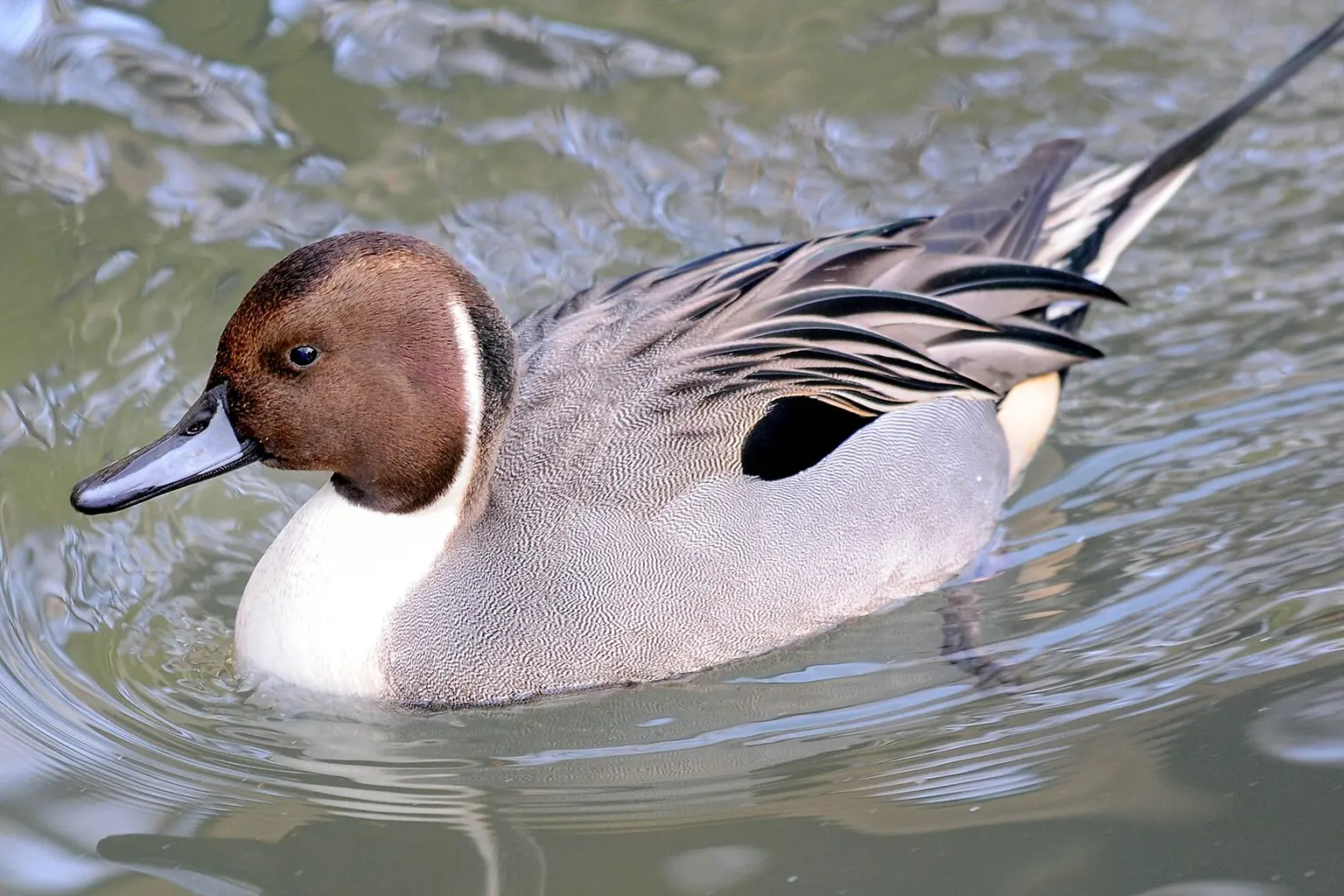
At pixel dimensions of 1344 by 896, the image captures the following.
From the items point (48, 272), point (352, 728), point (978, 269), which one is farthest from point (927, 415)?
point (48, 272)

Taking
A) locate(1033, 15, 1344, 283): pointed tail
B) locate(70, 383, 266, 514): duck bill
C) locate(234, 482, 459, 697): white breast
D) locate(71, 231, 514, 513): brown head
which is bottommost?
locate(234, 482, 459, 697): white breast

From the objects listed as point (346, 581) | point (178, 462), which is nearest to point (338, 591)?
point (346, 581)

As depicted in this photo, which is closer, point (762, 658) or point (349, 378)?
point (349, 378)

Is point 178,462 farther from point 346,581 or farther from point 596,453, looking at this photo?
point 596,453

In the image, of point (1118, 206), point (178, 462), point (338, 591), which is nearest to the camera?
point (178, 462)

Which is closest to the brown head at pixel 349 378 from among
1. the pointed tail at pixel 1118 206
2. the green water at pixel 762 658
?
the green water at pixel 762 658

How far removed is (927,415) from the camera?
149 inches

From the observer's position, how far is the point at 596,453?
3428mm

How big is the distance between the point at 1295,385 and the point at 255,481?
284 centimetres

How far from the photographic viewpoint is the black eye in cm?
313

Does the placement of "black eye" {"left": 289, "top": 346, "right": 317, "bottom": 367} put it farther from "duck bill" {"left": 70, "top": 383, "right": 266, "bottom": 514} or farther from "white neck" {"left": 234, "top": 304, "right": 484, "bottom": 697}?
"white neck" {"left": 234, "top": 304, "right": 484, "bottom": 697}

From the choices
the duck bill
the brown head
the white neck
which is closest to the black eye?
the brown head

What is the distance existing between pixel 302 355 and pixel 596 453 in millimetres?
658

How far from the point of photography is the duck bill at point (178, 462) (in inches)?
122
